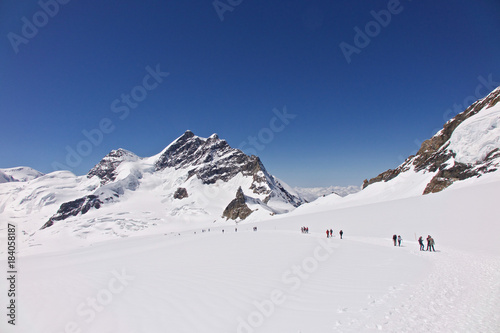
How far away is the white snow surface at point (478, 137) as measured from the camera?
46.0m

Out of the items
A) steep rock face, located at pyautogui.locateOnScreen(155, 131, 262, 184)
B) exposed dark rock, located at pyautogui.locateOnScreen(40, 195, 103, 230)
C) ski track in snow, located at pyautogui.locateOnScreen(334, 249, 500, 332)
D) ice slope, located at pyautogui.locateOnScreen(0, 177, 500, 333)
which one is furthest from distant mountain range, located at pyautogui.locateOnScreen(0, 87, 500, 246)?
ski track in snow, located at pyautogui.locateOnScreen(334, 249, 500, 332)

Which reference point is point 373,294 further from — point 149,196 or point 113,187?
point 113,187

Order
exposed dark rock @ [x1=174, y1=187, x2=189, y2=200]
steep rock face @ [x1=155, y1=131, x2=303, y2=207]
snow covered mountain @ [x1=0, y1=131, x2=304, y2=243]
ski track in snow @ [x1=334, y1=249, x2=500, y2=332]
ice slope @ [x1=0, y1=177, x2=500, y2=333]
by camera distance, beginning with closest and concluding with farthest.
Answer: ski track in snow @ [x1=334, y1=249, x2=500, y2=332] < ice slope @ [x1=0, y1=177, x2=500, y2=333] < snow covered mountain @ [x1=0, y1=131, x2=304, y2=243] < steep rock face @ [x1=155, y1=131, x2=303, y2=207] < exposed dark rock @ [x1=174, y1=187, x2=189, y2=200]

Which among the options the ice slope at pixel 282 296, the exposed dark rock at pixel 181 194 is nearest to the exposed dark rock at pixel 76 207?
the exposed dark rock at pixel 181 194

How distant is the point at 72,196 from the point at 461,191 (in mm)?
232651

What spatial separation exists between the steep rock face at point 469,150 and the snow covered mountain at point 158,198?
1954 inches

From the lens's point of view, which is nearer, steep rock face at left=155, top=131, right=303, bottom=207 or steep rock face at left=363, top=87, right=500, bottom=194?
steep rock face at left=363, top=87, right=500, bottom=194

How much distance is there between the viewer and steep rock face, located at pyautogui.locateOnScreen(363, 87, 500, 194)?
148ft

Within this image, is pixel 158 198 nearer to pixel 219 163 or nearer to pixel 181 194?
pixel 181 194

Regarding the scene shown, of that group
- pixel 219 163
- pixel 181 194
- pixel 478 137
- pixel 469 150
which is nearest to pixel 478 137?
pixel 478 137

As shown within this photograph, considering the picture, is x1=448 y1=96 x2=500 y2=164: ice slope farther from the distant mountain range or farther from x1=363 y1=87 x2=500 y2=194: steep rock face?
the distant mountain range

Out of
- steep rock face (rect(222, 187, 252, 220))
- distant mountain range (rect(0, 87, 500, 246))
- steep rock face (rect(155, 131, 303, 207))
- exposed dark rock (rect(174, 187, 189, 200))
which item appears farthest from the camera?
exposed dark rock (rect(174, 187, 189, 200))

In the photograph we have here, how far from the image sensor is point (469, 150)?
49.3 m

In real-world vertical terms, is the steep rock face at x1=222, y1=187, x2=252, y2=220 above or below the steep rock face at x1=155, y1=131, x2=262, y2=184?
below
